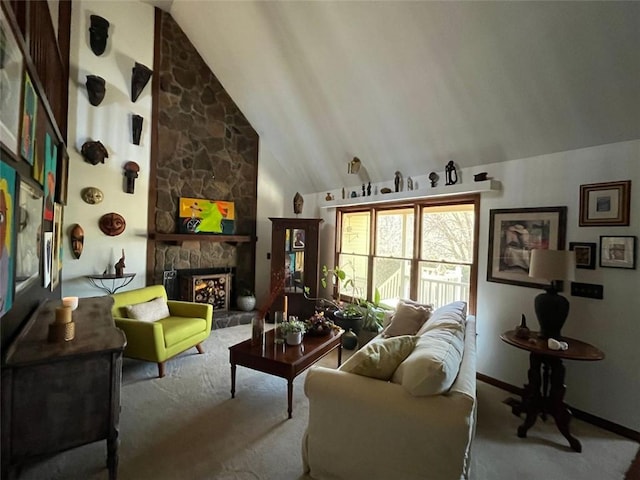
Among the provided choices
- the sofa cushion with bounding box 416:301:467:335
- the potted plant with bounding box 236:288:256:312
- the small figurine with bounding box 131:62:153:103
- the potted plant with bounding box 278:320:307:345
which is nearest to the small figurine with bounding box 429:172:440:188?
the sofa cushion with bounding box 416:301:467:335

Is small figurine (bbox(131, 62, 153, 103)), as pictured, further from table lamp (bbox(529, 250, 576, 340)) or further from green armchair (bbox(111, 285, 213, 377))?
table lamp (bbox(529, 250, 576, 340))

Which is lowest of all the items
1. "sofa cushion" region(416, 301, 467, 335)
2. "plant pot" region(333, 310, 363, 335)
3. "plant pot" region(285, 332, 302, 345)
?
"plant pot" region(333, 310, 363, 335)

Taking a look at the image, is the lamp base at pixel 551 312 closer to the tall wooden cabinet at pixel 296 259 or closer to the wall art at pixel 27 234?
the tall wooden cabinet at pixel 296 259

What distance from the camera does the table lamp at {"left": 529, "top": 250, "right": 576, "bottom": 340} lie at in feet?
7.89

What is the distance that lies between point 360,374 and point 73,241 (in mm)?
4008

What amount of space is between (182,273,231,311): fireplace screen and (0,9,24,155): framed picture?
11.6 ft

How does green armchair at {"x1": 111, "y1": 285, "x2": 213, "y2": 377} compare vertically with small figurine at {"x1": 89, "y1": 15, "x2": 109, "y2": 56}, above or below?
below

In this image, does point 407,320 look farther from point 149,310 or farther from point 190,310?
point 149,310

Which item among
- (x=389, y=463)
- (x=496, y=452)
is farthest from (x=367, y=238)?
(x=389, y=463)

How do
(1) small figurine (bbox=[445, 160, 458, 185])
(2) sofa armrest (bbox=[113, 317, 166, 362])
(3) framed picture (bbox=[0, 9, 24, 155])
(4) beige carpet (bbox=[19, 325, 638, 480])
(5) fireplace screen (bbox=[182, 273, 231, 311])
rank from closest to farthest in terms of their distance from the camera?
(3) framed picture (bbox=[0, 9, 24, 155])
(4) beige carpet (bbox=[19, 325, 638, 480])
(2) sofa armrest (bbox=[113, 317, 166, 362])
(1) small figurine (bbox=[445, 160, 458, 185])
(5) fireplace screen (bbox=[182, 273, 231, 311])

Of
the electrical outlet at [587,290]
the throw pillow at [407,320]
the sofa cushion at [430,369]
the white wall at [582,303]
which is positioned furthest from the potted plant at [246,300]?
the electrical outlet at [587,290]

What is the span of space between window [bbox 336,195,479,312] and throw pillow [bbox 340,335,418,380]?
6.46ft

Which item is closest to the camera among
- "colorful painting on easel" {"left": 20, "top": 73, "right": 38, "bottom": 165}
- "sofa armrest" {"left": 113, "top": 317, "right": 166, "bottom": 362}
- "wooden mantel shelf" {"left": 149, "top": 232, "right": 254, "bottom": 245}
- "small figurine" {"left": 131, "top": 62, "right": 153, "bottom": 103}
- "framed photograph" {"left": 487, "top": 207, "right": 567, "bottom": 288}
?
"colorful painting on easel" {"left": 20, "top": 73, "right": 38, "bottom": 165}

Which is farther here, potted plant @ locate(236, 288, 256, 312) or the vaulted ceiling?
potted plant @ locate(236, 288, 256, 312)
